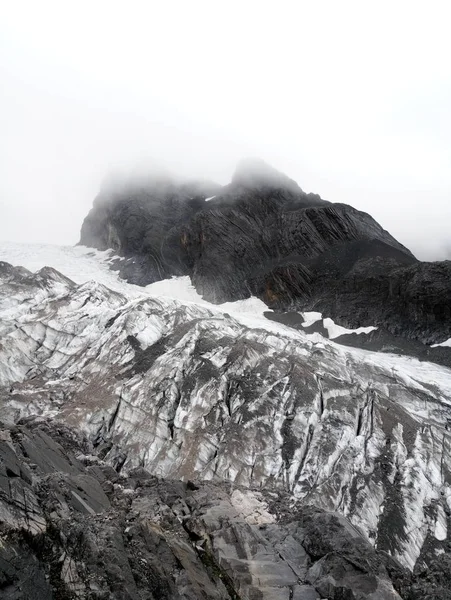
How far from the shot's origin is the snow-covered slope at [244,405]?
26.1 metres

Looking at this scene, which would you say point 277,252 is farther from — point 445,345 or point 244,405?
point 244,405

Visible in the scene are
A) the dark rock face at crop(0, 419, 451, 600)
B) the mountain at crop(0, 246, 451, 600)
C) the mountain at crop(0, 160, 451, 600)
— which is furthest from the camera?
the mountain at crop(0, 160, 451, 600)

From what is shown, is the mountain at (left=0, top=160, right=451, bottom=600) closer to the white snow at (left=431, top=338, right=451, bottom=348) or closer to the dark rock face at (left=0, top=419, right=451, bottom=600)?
the dark rock face at (left=0, top=419, right=451, bottom=600)

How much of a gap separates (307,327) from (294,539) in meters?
46.3

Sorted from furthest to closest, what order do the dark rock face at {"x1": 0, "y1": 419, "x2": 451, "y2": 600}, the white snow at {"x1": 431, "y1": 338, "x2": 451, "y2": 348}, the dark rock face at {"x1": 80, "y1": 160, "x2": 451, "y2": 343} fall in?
the dark rock face at {"x1": 80, "y1": 160, "x2": 451, "y2": 343}
the white snow at {"x1": 431, "y1": 338, "x2": 451, "y2": 348}
the dark rock face at {"x1": 0, "y1": 419, "x2": 451, "y2": 600}

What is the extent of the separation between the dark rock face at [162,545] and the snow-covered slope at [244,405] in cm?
990

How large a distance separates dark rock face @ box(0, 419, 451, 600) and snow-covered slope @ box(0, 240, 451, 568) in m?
9.90

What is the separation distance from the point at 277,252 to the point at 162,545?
70.4 metres

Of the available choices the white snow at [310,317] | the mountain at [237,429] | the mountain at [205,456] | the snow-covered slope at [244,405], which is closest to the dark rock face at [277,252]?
the mountain at [237,429]

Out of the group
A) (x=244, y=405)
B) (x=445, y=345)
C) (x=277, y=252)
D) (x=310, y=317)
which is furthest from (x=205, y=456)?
(x=277, y=252)

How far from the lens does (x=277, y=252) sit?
7994 centimetres

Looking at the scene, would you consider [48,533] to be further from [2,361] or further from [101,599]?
[2,361]

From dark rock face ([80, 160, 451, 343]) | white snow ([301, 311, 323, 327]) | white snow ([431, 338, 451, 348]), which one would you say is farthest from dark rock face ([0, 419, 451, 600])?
white snow ([301, 311, 323, 327])

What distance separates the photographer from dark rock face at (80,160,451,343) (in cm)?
5841
